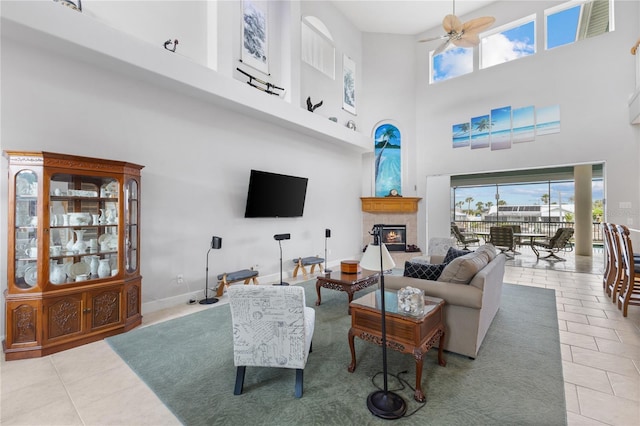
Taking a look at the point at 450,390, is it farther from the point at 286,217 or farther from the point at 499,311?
the point at 286,217

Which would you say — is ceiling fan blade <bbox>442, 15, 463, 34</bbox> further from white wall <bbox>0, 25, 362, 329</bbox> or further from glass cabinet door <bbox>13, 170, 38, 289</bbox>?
glass cabinet door <bbox>13, 170, 38, 289</bbox>

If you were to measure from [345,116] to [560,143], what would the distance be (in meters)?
4.97

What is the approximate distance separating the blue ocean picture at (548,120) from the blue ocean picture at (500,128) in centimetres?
57

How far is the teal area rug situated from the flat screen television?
2.39 m

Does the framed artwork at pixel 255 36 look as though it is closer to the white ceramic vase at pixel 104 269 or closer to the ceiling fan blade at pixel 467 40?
the ceiling fan blade at pixel 467 40

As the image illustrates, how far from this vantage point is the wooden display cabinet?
2.69m

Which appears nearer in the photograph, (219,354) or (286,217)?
(219,354)

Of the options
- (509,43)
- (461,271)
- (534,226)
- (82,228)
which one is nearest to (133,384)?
(82,228)

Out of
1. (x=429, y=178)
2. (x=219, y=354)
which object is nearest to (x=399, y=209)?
(x=429, y=178)

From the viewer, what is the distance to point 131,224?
3.47m

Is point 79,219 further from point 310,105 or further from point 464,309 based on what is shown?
point 310,105

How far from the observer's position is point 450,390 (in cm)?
212

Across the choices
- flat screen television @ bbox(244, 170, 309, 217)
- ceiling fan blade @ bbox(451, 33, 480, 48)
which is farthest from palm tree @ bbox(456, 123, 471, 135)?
flat screen television @ bbox(244, 170, 309, 217)

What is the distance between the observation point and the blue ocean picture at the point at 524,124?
6.46m
